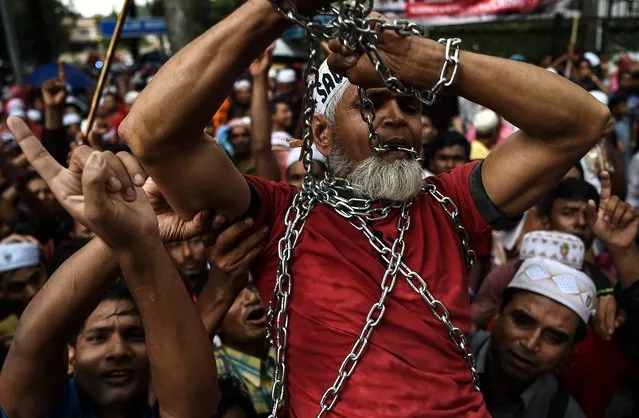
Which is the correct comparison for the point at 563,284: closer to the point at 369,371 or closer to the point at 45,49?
the point at 369,371

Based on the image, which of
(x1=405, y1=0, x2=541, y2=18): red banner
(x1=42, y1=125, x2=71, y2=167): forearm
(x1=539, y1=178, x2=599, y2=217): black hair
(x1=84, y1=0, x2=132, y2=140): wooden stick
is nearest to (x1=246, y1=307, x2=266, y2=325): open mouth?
(x1=84, y1=0, x2=132, y2=140): wooden stick

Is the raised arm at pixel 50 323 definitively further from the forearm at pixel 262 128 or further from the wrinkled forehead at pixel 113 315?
the forearm at pixel 262 128

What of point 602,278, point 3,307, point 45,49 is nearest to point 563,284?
point 602,278

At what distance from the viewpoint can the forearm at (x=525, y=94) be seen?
192cm

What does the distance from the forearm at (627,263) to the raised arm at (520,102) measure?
1.24 metres

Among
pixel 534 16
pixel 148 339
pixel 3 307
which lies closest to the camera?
pixel 148 339

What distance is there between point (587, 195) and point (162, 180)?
11.1 ft

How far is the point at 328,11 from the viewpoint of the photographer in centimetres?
177

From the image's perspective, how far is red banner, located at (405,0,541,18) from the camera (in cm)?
1299

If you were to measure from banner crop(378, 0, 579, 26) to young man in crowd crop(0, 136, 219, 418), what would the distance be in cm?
1107

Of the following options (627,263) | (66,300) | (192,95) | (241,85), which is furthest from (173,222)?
(241,85)

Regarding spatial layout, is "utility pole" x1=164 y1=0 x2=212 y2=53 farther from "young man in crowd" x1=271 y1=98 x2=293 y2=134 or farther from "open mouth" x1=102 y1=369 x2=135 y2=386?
"open mouth" x1=102 y1=369 x2=135 y2=386

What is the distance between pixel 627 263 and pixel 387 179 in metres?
1.52

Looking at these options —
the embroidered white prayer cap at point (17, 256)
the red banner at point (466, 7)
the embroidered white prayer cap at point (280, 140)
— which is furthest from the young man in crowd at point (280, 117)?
the red banner at point (466, 7)
